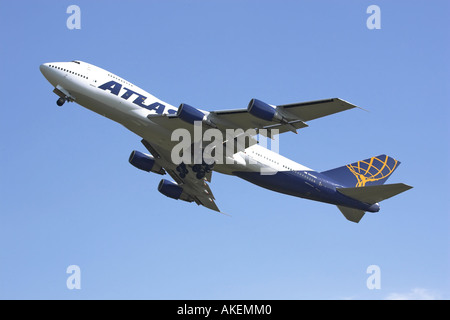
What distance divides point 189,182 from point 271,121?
42.8 feet

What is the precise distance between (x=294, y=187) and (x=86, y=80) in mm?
16192

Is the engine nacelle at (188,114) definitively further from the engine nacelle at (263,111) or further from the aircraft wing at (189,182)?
the aircraft wing at (189,182)

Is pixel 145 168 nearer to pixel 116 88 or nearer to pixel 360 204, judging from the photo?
pixel 116 88

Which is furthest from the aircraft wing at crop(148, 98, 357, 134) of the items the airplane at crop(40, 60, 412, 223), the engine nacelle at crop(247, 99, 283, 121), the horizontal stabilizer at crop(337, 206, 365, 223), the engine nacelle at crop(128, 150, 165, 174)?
the horizontal stabilizer at crop(337, 206, 365, 223)

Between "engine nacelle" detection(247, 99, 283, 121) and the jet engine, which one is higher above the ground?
"engine nacelle" detection(247, 99, 283, 121)

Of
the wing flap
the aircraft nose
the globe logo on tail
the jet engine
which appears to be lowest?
the jet engine

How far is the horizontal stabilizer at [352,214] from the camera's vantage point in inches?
1751

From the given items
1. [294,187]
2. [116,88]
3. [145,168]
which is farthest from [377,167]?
[116,88]

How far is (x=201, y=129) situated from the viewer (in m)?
37.2

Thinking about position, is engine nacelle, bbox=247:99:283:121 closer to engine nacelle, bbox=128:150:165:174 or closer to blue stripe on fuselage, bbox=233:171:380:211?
blue stripe on fuselage, bbox=233:171:380:211

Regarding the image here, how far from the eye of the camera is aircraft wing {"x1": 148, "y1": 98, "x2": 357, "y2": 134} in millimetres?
32844

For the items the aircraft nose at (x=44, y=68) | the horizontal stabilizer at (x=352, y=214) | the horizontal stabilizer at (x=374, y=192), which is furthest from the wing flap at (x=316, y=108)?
the aircraft nose at (x=44, y=68)

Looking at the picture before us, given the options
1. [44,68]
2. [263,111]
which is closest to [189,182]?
[263,111]

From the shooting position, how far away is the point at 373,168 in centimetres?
4622
